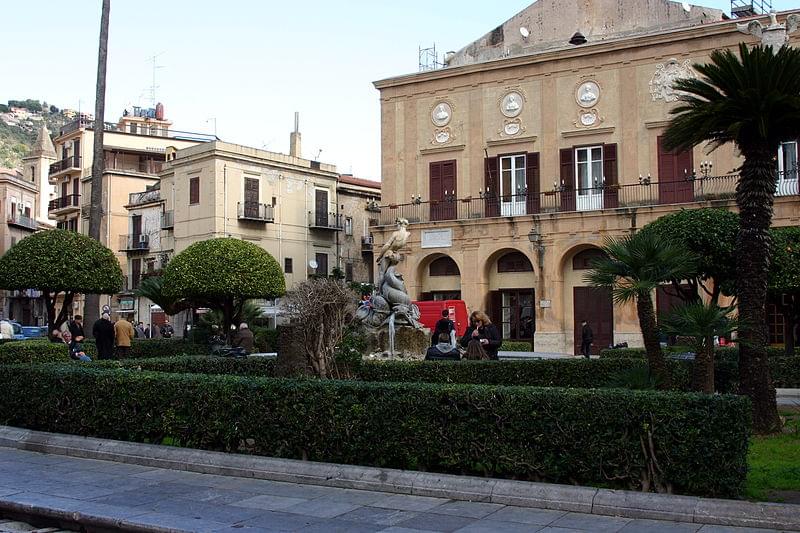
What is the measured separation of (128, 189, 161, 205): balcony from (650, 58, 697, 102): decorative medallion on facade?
27983 millimetres

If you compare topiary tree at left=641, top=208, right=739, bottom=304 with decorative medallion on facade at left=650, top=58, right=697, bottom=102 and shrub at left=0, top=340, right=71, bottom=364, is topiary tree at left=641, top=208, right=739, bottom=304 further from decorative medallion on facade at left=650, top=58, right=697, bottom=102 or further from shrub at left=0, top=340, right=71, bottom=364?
decorative medallion on facade at left=650, top=58, right=697, bottom=102

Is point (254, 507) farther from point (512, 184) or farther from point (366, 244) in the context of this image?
point (366, 244)

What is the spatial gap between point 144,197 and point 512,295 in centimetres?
2521

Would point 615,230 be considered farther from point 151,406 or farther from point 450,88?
point 151,406

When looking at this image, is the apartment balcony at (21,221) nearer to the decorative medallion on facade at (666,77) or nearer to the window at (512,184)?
the window at (512,184)

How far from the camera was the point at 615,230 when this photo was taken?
31.5 meters

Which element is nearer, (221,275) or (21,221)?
(221,275)

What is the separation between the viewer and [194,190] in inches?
1729

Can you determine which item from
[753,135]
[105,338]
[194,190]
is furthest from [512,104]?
[753,135]

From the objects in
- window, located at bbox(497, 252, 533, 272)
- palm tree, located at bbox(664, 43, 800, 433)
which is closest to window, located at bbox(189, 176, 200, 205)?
window, located at bbox(497, 252, 533, 272)

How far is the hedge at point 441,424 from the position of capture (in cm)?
730

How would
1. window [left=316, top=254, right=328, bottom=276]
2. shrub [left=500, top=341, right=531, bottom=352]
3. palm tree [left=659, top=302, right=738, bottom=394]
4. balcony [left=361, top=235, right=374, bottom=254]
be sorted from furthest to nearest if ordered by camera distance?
balcony [left=361, top=235, right=374, bottom=254]
window [left=316, top=254, right=328, bottom=276]
shrub [left=500, top=341, right=531, bottom=352]
palm tree [left=659, top=302, right=738, bottom=394]

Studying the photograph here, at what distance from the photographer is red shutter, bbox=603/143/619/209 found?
32250mm

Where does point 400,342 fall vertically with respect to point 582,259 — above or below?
below
